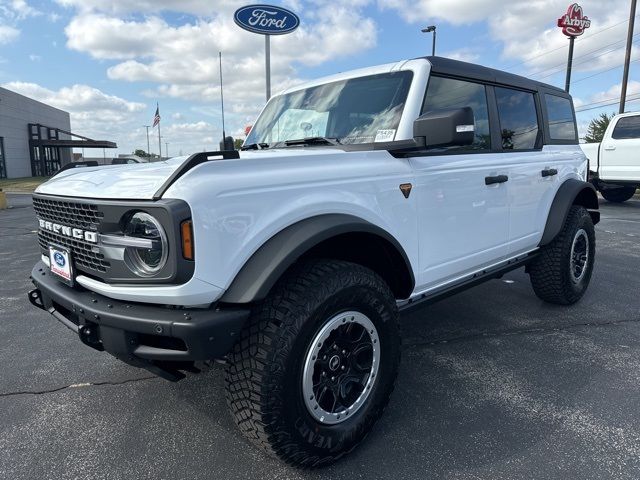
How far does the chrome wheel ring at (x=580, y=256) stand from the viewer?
4391 millimetres

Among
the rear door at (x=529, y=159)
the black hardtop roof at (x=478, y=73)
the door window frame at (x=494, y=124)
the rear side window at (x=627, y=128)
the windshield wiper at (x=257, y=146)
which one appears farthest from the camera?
the rear side window at (x=627, y=128)

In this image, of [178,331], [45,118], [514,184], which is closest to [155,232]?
[178,331]

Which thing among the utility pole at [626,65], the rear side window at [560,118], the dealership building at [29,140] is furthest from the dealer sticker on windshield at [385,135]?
the dealership building at [29,140]

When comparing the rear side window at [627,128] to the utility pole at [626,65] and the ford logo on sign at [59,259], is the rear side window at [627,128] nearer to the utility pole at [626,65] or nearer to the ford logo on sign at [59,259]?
the utility pole at [626,65]

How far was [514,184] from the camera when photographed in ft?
11.3

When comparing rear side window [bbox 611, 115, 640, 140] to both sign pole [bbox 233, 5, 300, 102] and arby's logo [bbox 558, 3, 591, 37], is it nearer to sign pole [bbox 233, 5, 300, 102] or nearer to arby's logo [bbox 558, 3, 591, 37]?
sign pole [bbox 233, 5, 300, 102]

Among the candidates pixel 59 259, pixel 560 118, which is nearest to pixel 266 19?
Answer: pixel 560 118

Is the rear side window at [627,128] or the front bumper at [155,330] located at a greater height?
the rear side window at [627,128]

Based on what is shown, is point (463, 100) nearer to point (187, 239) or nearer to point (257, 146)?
point (257, 146)

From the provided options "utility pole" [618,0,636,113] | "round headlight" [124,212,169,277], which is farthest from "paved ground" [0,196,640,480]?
"utility pole" [618,0,636,113]

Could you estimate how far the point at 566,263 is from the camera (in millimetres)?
A: 4137

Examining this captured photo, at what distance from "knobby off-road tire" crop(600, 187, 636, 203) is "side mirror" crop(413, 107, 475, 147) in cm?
1283

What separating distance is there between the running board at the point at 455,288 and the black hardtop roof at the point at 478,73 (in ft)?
4.49

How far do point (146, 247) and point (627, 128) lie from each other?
12519 millimetres
